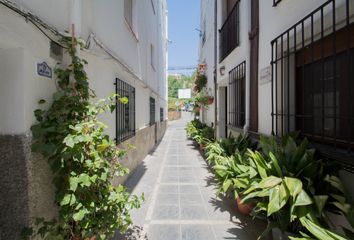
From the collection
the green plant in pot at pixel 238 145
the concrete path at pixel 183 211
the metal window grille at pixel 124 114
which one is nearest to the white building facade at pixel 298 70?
the green plant in pot at pixel 238 145

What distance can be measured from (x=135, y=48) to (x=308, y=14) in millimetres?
5106

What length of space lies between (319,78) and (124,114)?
13.4 feet

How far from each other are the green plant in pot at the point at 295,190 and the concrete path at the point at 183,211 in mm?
863

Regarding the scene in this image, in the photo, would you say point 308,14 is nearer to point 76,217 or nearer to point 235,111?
point 76,217

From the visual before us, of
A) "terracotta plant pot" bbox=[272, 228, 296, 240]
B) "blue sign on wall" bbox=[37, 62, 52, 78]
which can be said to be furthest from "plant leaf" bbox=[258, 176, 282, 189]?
"blue sign on wall" bbox=[37, 62, 52, 78]

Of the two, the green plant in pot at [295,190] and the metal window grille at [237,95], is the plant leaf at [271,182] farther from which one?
the metal window grille at [237,95]

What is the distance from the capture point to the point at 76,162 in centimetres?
250

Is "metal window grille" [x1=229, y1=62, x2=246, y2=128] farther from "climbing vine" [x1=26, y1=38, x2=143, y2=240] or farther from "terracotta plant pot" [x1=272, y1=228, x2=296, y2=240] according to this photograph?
"climbing vine" [x1=26, y1=38, x2=143, y2=240]

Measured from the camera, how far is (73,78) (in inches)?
112

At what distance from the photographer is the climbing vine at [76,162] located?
2.34m

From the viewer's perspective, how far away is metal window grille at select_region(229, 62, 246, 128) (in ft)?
20.8

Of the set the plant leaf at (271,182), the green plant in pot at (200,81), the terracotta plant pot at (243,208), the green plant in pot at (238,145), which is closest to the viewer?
the plant leaf at (271,182)

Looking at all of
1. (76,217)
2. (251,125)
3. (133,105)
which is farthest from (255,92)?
(76,217)

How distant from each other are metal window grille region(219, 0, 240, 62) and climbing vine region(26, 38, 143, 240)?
4.58 metres
